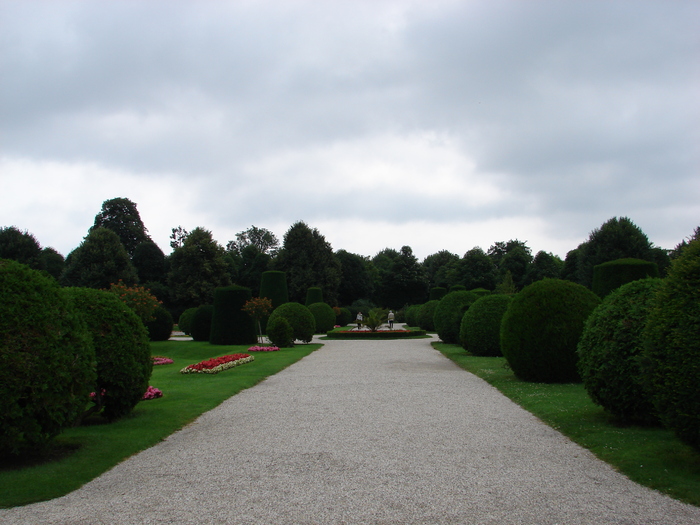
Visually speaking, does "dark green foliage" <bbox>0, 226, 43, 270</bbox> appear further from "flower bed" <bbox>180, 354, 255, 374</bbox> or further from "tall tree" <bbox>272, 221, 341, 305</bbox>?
"flower bed" <bbox>180, 354, 255, 374</bbox>

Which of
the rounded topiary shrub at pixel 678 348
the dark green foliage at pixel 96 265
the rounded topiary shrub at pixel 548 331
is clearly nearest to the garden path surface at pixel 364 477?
the rounded topiary shrub at pixel 678 348

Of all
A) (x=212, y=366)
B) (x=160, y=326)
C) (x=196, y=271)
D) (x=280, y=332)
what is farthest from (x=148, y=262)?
(x=212, y=366)

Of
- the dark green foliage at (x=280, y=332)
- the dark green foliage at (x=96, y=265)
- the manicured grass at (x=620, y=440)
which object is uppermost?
the dark green foliage at (x=96, y=265)

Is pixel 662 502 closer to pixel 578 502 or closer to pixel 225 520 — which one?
pixel 578 502

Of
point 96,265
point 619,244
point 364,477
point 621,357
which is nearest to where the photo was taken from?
point 364,477

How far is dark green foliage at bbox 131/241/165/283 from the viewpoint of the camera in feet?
193

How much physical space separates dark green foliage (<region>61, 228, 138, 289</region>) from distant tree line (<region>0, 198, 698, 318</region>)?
2.9 inches

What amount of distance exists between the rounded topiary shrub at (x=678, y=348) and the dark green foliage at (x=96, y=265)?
135 ft

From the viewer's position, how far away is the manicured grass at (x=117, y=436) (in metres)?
4.72

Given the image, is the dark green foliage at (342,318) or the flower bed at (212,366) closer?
the flower bed at (212,366)

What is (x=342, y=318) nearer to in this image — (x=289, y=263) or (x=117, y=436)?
(x=289, y=263)

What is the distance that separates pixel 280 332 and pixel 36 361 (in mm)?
18405

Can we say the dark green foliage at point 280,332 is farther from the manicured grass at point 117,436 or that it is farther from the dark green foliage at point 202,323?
the manicured grass at point 117,436

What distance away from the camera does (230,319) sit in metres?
23.7
